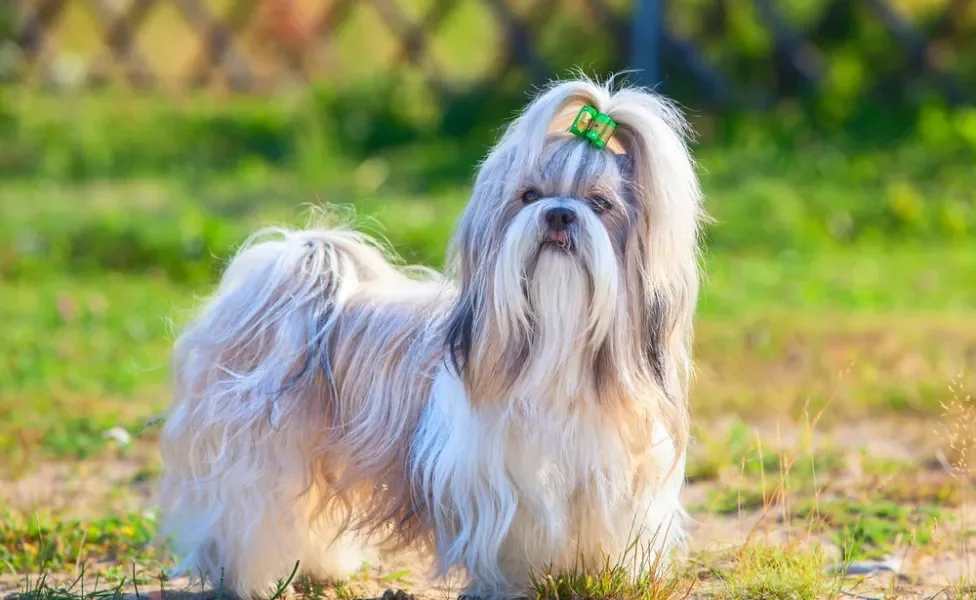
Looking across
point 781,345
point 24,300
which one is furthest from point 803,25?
point 24,300

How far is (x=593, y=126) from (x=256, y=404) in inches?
50.8

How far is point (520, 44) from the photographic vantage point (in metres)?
12.3

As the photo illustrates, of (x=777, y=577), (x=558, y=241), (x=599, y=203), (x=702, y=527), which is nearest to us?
(x=558, y=241)

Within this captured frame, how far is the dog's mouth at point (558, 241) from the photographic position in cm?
333

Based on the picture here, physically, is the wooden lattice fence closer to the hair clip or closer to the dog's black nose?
the hair clip

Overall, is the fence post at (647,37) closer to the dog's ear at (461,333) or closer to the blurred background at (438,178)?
the blurred background at (438,178)

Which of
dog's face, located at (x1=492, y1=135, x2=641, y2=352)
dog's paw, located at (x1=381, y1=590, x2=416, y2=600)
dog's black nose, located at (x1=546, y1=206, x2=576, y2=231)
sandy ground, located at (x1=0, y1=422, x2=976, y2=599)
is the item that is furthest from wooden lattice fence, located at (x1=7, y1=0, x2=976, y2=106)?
dog's black nose, located at (x1=546, y1=206, x2=576, y2=231)

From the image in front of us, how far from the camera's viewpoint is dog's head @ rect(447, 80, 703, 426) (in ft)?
11.0

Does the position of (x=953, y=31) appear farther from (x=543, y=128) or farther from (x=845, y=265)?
(x=543, y=128)

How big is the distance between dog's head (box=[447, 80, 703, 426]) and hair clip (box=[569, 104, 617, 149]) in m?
0.02

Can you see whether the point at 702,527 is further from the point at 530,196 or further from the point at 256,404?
the point at 530,196

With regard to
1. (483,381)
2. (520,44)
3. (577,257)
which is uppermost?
(520,44)

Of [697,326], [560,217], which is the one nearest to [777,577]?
[560,217]

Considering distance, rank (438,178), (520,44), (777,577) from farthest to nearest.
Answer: (520,44) → (438,178) → (777,577)
